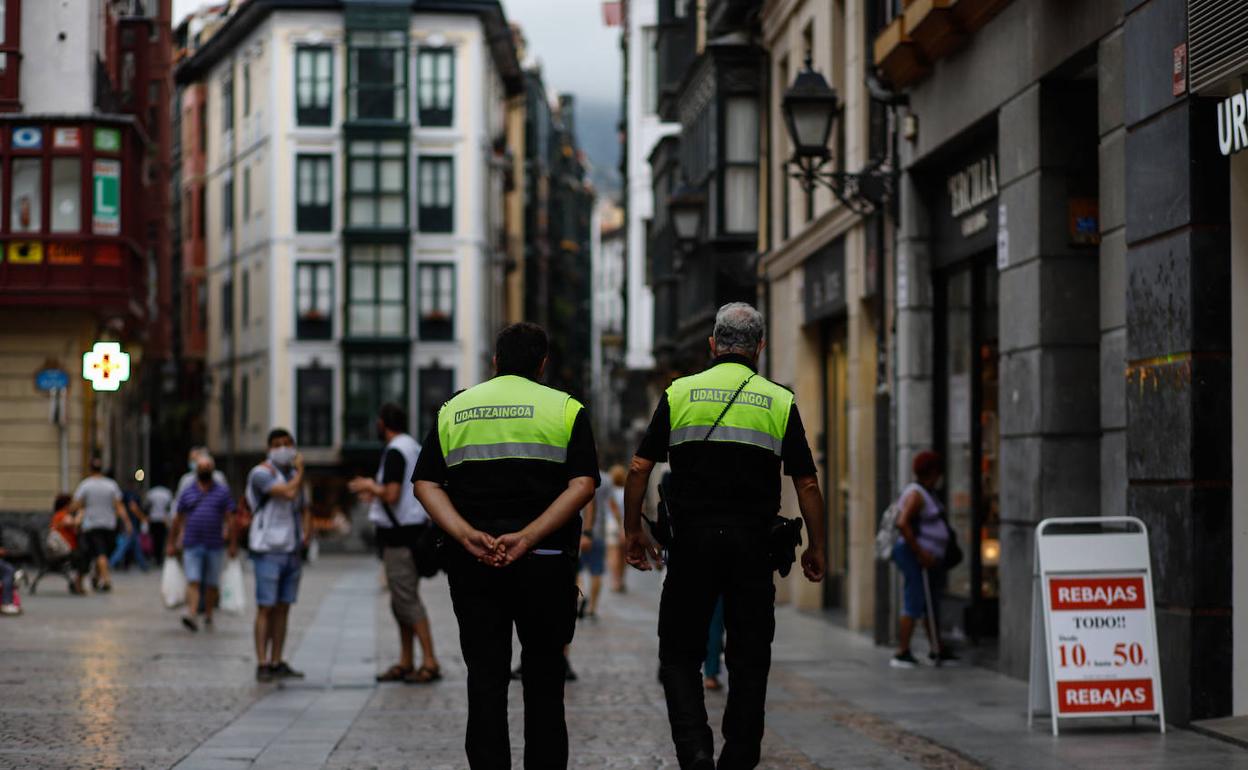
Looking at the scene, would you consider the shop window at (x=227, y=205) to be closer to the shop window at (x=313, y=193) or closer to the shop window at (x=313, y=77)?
the shop window at (x=313, y=193)

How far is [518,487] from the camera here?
816cm

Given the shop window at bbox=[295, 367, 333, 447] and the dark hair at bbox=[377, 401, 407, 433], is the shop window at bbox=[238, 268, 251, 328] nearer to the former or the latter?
the shop window at bbox=[295, 367, 333, 447]

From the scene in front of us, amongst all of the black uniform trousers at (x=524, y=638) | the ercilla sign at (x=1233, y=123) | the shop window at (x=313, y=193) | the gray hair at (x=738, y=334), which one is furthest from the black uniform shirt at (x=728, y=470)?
the shop window at (x=313, y=193)

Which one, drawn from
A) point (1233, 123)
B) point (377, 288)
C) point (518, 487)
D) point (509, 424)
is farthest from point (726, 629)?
point (377, 288)

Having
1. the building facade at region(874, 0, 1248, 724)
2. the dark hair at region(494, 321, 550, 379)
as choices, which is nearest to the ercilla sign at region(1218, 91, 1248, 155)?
the building facade at region(874, 0, 1248, 724)

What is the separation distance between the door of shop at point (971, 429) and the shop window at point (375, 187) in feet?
158

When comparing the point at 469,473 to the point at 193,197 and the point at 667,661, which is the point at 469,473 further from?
the point at 193,197

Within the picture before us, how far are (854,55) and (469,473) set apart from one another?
14.8 meters

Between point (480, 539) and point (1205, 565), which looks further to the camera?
point (1205, 565)

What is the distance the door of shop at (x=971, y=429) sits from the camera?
17.8 metres

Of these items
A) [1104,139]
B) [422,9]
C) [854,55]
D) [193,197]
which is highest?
[422,9]

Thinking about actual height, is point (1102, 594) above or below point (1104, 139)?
below

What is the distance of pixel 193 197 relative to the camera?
252 ft

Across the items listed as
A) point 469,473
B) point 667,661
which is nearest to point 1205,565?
point 667,661
